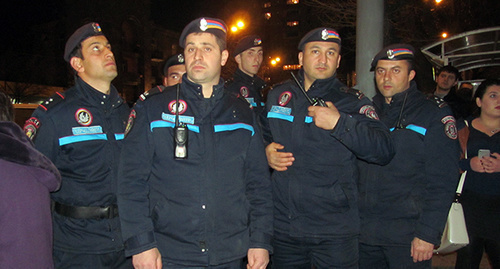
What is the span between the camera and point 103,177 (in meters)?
3.00

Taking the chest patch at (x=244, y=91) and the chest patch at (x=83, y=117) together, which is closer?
the chest patch at (x=83, y=117)

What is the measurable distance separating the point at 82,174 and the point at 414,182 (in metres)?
2.93

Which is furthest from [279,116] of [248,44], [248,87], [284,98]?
[248,44]

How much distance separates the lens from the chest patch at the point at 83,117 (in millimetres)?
3023

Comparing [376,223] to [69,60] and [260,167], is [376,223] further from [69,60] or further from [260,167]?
[69,60]

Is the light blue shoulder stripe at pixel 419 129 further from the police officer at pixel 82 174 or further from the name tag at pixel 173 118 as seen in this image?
the police officer at pixel 82 174

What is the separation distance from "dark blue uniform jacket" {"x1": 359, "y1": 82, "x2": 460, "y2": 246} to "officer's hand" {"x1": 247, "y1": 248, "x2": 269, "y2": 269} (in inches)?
42.9

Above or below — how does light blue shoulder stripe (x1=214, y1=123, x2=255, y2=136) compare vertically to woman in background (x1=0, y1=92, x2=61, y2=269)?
above

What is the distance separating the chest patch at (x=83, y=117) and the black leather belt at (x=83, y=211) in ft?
2.39

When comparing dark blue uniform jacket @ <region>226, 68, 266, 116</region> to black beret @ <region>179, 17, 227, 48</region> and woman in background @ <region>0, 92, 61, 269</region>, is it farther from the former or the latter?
woman in background @ <region>0, 92, 61, 269</region>

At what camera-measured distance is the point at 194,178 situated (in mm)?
2434

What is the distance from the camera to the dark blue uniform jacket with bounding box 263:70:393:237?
9.20ft

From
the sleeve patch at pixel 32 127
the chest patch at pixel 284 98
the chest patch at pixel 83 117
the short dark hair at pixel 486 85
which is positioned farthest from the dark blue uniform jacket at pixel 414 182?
the sleeve patch at pixel 32 127

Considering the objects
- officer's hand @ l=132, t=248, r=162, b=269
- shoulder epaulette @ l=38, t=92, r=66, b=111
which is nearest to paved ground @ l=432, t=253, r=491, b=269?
officer's hand @ l=132, t=248, r=162, b=269
